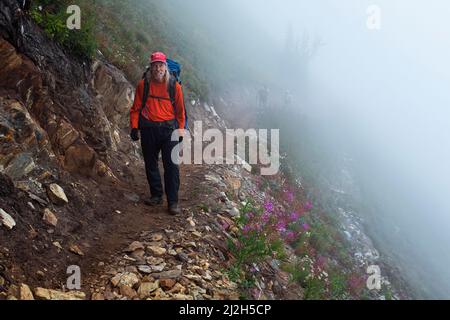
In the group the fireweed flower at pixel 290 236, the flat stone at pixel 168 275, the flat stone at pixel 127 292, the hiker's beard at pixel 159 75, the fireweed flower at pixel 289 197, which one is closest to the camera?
the flat stone at pixel 127 292

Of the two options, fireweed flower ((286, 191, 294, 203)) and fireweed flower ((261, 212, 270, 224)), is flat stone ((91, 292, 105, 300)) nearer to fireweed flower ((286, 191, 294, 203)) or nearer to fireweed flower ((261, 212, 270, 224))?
fireweed flower ((261, 212, 270, 224))

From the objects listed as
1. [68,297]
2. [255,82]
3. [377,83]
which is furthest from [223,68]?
[377,83]

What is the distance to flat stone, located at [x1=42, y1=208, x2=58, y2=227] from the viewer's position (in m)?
5.02

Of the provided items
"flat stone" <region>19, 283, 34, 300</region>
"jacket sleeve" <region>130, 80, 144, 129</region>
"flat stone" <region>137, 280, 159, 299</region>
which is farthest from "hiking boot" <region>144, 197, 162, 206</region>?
"flat stone" <region>19, 283, 34, 300</region>

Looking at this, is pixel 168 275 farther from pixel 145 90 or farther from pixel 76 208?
pixel 145 90

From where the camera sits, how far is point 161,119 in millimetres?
6293

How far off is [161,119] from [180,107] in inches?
13.9

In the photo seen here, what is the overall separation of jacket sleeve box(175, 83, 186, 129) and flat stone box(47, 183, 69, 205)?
6.47ft

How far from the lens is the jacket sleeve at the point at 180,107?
20.7 ft

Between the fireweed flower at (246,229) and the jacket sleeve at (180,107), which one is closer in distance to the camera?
the jacket sleeve at (180,107)

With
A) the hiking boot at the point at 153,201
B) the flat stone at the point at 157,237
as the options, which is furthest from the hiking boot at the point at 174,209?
the flat stone at the point at 157,237

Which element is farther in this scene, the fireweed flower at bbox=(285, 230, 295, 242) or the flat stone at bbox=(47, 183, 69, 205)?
the fireweed flower at bbox=(285, 230, 295, 242)

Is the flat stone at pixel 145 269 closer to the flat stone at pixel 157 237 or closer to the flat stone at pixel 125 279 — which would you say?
the flat stone at pixel 125 279
